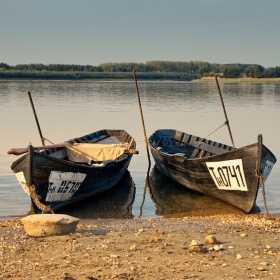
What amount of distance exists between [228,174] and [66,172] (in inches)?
151

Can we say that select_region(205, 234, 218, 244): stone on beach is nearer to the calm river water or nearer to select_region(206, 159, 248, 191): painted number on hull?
select_region(206, 159, 248, 191): painted number on hull

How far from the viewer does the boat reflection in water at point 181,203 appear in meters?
13.0

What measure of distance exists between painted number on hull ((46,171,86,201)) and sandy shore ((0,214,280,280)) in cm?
165

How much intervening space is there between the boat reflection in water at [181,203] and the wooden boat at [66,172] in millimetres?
1364

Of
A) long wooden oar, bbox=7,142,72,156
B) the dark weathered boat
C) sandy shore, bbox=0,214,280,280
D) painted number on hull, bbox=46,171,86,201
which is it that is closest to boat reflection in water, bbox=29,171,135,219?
painted number on hull, bbox=46,171,86,201

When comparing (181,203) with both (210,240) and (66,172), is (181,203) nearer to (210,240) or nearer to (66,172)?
(66,172)

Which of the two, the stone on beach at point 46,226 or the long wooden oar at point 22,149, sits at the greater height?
the long wooden oar at point 22,149

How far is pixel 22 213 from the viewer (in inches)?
499

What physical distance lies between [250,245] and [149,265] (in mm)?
2035

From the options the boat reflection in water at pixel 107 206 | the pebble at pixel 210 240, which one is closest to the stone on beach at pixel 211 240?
the pebble at pixel 210 240

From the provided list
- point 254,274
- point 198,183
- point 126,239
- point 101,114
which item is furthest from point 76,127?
point 254,274

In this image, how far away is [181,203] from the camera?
14000 millimetres

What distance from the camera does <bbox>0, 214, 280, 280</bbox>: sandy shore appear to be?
6.63m

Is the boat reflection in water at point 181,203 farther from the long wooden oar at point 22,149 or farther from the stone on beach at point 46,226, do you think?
the stone on beach at point 46,226
